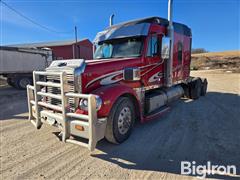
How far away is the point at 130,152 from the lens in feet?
12.2

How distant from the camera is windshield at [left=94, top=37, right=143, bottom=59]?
16.1 ft

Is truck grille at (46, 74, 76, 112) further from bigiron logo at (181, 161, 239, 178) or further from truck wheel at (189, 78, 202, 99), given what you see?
truck wheel at (189, 78, 202, 99)

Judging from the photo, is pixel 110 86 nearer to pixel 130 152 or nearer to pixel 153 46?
pixel 130 152

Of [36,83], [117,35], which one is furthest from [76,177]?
[117,35]

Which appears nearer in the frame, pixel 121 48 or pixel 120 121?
pixel 120 121

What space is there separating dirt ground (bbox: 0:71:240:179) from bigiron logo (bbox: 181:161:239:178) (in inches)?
3.6

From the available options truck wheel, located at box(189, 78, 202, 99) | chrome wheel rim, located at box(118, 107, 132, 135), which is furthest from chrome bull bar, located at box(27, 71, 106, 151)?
truck wheel, located at box(189, 78, 202, 99)

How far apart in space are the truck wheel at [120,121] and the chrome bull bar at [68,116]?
297 millimetres

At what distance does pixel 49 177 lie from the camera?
2951 mm

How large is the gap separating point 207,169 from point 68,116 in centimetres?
267

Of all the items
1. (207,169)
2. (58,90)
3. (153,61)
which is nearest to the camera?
(207,169)

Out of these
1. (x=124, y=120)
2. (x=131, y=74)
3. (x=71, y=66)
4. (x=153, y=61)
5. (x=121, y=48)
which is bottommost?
(x=124, y=120)

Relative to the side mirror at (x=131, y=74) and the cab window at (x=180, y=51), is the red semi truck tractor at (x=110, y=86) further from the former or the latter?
the cab window at (x=180, y=51)

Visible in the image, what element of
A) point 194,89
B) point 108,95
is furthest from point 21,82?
point 108,95
